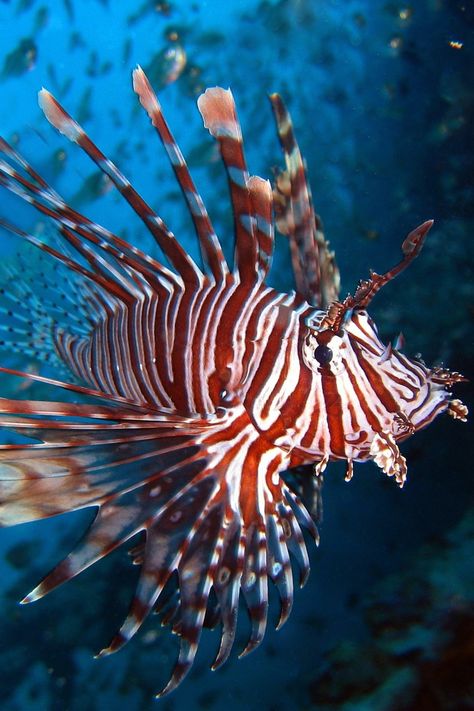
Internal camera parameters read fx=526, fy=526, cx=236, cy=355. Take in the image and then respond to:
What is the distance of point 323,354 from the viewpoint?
268cm

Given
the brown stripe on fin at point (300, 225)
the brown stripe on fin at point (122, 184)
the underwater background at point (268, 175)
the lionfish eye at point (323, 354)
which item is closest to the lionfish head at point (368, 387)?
the lionfish eye at point (323, 354)

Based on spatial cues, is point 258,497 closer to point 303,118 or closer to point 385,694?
point 385,694

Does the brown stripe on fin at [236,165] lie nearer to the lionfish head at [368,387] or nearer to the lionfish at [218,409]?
the lionfish at [218,409]

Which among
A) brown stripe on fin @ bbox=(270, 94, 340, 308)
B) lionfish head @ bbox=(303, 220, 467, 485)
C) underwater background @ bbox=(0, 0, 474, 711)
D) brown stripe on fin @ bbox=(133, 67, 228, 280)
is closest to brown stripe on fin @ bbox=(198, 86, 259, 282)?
brown stripe on fin @ bbox=(133, 67, 228, 280)

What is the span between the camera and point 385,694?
3.51 meters

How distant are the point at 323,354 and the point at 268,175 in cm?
694

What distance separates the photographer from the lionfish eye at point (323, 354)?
2.67 metres

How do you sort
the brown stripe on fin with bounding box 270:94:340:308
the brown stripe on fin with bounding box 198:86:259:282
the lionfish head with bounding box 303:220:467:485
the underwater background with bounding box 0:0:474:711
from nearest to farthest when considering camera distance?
the brown stripe on fin with bounding box 198:86:259:282
the lionfish head with bounding box 303:220:467:485
the brown stripe on fin with bounding box 270:94:340:308
the underwater background with bounding box 0:0:474:711

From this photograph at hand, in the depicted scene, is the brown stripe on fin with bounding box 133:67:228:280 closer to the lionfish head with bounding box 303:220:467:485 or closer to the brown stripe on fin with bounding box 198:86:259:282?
the brown stripe on fin with bounding box 198:86:259:282

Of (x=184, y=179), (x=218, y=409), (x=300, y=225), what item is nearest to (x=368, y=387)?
(x=218, y=409)

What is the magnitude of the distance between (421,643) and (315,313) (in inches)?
101

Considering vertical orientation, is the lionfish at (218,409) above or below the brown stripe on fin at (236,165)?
below

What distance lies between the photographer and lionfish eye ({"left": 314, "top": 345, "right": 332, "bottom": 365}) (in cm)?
267

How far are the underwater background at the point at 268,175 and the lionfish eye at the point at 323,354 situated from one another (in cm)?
515
